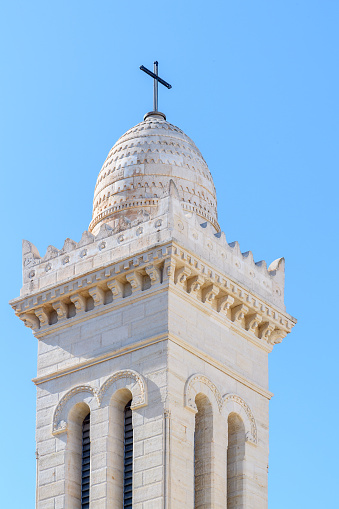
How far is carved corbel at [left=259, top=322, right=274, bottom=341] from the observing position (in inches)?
1774

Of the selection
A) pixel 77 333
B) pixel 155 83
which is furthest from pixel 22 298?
pixel 155 83

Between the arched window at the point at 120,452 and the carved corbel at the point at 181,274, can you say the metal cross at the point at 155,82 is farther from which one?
the arched window at the point at 120,452

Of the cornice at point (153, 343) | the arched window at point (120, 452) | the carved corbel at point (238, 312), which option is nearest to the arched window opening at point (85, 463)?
the arched window at point (120, 452)

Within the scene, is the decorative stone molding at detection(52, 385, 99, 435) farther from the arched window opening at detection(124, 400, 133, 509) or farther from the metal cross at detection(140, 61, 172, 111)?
the metal cross at detection(140, 61, 172, 111)

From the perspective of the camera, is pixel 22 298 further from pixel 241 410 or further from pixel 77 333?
pixel 241 410

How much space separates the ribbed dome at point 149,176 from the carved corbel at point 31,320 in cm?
338

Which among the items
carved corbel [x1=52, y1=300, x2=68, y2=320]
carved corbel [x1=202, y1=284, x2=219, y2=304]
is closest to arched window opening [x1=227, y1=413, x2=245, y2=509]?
carved corbel [x1=202, y1=284, x2=219, y2=304]

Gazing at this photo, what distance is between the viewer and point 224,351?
43.4 metres

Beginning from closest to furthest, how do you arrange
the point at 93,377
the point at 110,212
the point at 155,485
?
1. the point at 155,485
2. the point at 93,377
3. the point at 110,212

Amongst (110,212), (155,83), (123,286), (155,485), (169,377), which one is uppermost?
(155,83)

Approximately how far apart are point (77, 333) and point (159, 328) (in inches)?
116

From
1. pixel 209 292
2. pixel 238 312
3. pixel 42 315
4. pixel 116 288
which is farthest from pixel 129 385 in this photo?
pixel 238 312

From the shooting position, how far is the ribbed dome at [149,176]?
45.9m

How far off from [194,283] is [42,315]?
456cm
